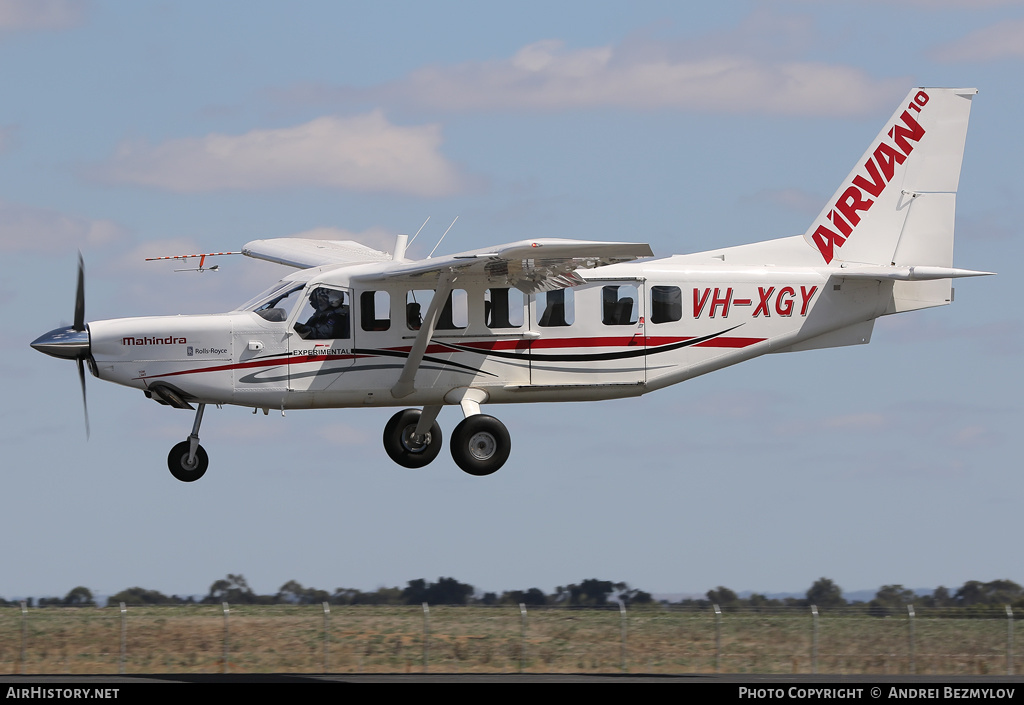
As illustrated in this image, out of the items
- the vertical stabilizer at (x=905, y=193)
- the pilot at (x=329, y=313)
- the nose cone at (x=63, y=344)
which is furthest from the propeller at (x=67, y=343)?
the vertical stabilizer at (x=905, y=193)

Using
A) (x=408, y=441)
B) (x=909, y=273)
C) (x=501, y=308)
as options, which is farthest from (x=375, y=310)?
(x=909, y=273)

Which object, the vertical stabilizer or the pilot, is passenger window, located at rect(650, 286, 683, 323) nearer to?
the vertical stabilizer

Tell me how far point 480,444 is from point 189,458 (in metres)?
4.95

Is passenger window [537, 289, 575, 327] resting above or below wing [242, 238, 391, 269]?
below

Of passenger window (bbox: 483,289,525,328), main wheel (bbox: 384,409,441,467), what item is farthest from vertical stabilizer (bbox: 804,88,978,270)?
main wheel (bbox: 384,409,441,467)

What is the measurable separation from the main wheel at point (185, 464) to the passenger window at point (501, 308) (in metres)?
5.37

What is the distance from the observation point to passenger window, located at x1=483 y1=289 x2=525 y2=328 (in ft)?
90.8

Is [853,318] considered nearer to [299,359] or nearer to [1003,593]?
[299,359]

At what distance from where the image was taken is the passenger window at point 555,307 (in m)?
27.7

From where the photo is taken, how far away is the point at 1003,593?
4016 cm

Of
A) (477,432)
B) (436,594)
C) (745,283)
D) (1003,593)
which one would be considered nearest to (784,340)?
(745,283)

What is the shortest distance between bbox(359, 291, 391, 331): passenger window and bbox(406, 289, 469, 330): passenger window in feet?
1.15

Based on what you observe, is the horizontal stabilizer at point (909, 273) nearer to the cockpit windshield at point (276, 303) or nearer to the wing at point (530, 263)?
the wing at point (530, 263)

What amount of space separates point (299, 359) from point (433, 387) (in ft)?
7.54
